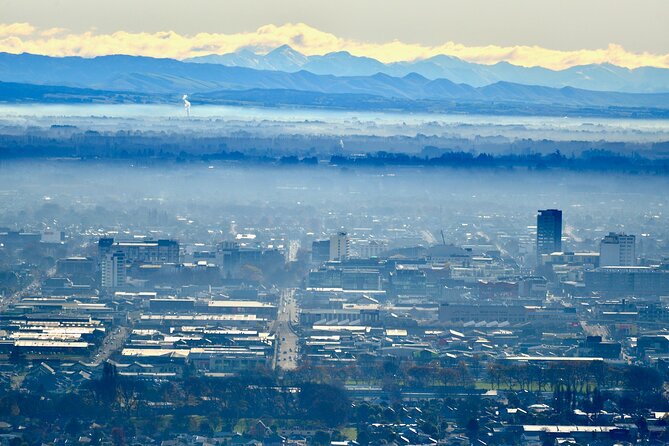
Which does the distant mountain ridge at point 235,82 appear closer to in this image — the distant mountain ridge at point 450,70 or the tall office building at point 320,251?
the distant mountain ridge at point 450,70

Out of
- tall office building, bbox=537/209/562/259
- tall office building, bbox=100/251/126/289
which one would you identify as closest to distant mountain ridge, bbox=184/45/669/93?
tall office building, bbox=537/209/562/259

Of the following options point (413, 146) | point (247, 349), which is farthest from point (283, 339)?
point (413, 146)

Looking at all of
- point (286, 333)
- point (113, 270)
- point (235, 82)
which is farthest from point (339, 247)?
point (235, 82)

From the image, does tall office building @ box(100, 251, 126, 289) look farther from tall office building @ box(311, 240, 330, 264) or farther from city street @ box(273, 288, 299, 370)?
tall office building @ box(311, 240, 330, 264)

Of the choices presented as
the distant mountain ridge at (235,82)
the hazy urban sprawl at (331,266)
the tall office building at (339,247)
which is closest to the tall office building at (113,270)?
the hazy urban sprawl at (331,266)

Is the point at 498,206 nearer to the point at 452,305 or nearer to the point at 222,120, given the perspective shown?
the point at 222,120

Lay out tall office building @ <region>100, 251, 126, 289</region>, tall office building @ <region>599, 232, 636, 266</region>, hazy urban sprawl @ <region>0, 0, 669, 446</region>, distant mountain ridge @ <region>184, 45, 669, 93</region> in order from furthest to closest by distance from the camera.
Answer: distant mountain ridge @ <region>184, 45, 669, 93</region>
tall office building @ <region>599, 232, 636, 266</region>
tall office building @ <region>100, 251, 126, 289</region>
hazy urban sprawl @ <region>0, 0, 669, 446</region>

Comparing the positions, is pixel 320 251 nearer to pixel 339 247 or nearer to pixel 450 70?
pixel 339 247
